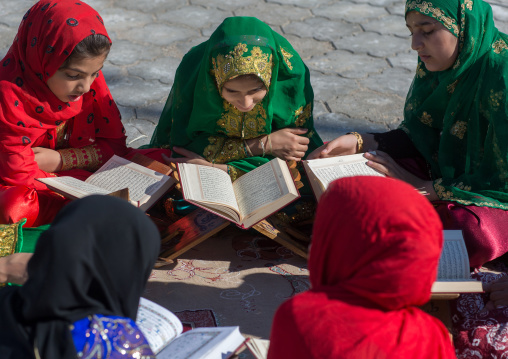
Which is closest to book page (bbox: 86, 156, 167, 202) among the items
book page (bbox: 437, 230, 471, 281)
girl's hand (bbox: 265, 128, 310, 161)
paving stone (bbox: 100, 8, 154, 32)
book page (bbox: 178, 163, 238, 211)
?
book page (bbox: 178, 163, 238, 211)

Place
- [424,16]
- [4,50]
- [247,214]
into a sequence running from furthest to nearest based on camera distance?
[4,50] < [424,16] < [247,214]

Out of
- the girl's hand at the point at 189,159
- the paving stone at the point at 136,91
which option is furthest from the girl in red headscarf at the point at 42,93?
the paving stone at the point at 136,91

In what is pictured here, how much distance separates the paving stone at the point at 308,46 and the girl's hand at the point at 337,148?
7.24 ft

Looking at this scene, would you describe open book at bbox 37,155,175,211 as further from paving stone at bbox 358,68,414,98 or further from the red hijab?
paving stone at bbox 358,68,414,98

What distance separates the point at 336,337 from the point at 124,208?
0.66 metres

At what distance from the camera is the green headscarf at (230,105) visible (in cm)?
316

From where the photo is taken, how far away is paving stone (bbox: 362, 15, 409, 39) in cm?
605

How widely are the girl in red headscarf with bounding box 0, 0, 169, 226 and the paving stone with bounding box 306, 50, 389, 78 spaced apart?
254 cm

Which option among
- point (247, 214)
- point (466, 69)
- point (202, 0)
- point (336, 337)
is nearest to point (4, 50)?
point (202, 0)

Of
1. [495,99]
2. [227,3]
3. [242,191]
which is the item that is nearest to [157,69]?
[227,3]

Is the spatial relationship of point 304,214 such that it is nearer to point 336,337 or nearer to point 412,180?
point 412,180

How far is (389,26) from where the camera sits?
20.2 feet

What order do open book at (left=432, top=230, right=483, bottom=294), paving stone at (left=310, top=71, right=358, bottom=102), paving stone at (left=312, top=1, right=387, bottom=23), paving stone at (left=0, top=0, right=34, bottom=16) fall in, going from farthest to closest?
paving stone at (left=312, top=1, right=387, bottom=23), paving stone at (left=0, top=0, right=34, bottom=16), paving stone at (left=310, top=71, right=358, bottom=102), open book at (left=432, top=230, right=483, bottom=294)

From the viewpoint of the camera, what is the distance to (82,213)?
5.66 feet
